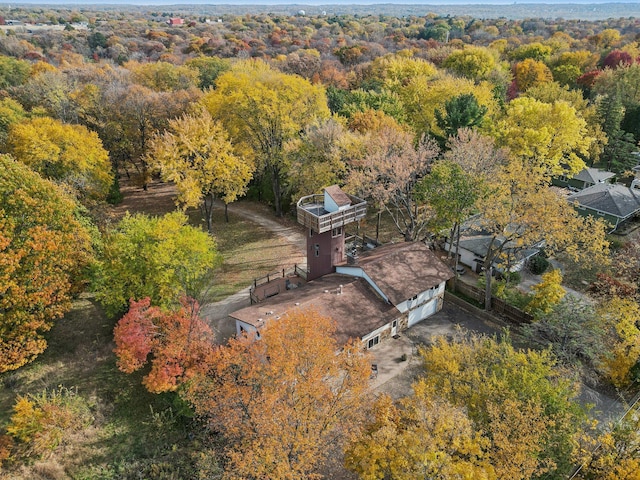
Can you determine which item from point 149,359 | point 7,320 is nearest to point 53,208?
point 7,320

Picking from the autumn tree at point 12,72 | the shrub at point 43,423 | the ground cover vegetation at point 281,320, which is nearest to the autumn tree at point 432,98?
the ground cover vegetation at point 281,320

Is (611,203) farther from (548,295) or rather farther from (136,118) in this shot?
(136,118)

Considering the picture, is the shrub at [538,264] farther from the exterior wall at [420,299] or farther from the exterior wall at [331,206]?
the exterior wall at [331,206]

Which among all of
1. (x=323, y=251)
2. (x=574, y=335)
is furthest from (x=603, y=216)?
(x=323, y=251)

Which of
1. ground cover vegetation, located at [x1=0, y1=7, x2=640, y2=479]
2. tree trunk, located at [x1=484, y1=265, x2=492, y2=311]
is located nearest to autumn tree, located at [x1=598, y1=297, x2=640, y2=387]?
ground cover vegetation, located at [x1=0, y1=7, x2=640, y2=479]

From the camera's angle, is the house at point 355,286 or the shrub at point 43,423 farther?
the house at point 355,286

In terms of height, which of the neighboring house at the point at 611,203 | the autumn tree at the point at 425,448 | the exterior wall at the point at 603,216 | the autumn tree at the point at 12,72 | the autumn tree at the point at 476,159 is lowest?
the exterior wall at the point at 603,216
